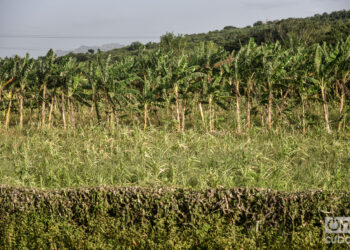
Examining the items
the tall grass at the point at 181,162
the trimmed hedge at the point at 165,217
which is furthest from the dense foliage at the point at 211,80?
the trimmed hedge at the point at 165,217

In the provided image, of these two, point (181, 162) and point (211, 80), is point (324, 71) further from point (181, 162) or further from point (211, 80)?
point (181, 162)

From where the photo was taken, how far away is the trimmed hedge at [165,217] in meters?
Answer: 4.53

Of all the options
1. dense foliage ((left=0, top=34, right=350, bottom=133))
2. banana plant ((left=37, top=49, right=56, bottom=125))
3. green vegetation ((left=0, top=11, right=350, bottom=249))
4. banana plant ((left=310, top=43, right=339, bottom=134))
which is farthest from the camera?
banana plant ((left=37, top=49, right=56, bottom=125))

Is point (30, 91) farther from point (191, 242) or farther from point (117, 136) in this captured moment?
point (191, 242)

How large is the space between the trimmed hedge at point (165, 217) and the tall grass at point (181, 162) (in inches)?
30.6

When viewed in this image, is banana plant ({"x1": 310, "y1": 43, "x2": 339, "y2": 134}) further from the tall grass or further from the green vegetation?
the tall grass

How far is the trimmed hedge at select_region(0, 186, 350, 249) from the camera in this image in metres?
4.53

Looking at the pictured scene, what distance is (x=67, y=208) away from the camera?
5.02 m

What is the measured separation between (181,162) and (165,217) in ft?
6.91

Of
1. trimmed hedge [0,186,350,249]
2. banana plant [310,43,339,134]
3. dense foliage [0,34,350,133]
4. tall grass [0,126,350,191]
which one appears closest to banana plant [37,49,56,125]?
dense foliage [0,34,350,133]

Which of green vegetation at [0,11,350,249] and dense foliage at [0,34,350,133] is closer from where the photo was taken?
green vegetation at [0,11,350,249]

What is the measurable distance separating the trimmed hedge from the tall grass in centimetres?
78

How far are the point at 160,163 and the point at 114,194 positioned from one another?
183cm

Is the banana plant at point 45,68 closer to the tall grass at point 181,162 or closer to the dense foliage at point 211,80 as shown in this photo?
the dense foliage at point 211,80
